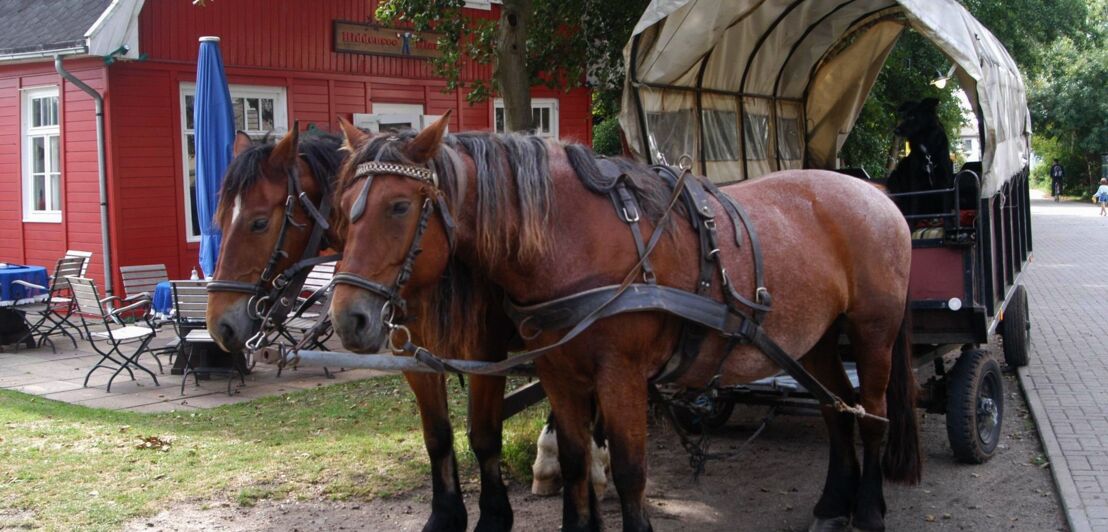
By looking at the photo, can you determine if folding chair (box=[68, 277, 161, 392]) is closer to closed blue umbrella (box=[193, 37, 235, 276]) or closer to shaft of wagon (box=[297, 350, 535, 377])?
closed blue umbrella (box=[193, 37, 235, 276])

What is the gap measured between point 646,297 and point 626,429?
0.46 metres

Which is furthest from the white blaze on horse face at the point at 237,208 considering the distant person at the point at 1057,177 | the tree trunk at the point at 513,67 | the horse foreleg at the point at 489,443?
the distant person at the point at 1057,177

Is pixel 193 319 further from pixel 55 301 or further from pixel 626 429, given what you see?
pixel 626 429

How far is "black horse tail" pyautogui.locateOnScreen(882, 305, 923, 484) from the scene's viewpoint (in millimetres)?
4758

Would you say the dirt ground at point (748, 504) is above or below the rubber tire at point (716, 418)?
below

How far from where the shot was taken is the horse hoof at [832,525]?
15.2ft

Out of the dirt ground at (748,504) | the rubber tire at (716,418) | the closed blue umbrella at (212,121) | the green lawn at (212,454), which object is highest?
the closed blue umbrella at (212,121)

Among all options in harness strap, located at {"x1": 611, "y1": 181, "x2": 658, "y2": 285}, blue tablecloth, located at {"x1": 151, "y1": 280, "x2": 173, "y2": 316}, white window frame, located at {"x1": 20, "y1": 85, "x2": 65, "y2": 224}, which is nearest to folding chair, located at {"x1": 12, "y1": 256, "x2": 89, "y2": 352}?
blue tablecloth, located at {"x1": 151, "y1": 280, "x2": 173, "y2": 316}

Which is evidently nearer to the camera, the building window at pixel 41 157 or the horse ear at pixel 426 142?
the horse ear at pixel 426 142

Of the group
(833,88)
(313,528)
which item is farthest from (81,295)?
(833,88)

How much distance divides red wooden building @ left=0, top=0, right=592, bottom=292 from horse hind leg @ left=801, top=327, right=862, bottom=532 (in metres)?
6.82

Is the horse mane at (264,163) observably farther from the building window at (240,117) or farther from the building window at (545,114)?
the building window at (545,114)

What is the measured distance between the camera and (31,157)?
43.0ft

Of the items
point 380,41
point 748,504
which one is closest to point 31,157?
point 380,41
